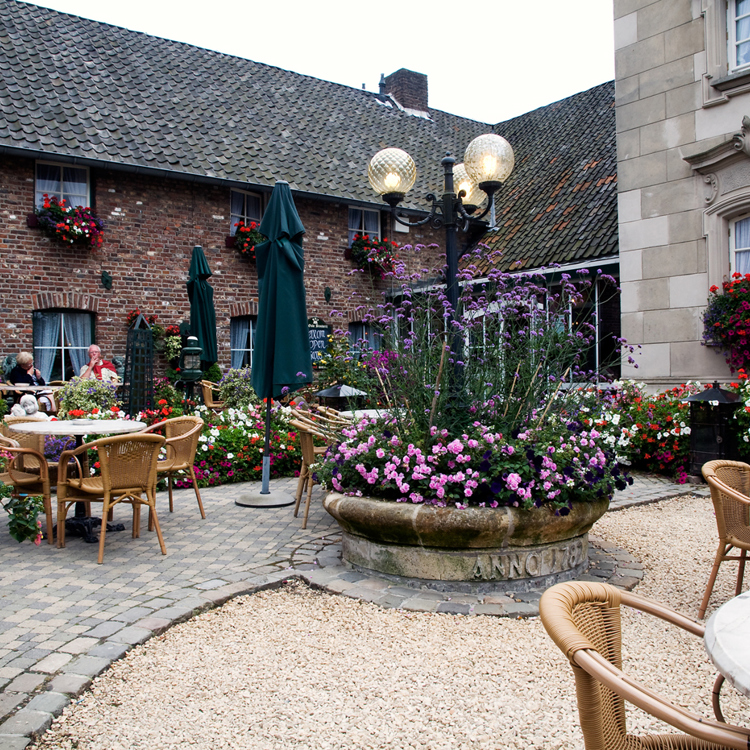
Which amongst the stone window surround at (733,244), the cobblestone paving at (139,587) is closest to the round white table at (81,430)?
the cobblestone paving at (139,587)

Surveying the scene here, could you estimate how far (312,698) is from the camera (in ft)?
8.84

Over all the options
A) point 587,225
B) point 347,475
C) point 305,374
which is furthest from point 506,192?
point 347,475

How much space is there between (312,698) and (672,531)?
377 centimetres

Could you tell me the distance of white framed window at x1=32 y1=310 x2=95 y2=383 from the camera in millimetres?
11242

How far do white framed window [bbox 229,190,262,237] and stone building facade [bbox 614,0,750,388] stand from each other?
700cm

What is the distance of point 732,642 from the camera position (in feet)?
4.80

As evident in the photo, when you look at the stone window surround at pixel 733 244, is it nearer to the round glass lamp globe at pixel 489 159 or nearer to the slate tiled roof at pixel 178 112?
the round glass lamp globe at pixel 489 159

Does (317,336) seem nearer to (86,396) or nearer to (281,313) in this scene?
(86,396)

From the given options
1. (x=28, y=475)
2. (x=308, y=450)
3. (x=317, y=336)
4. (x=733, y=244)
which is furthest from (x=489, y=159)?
(x=317, y=336)

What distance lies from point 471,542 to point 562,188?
1174 centimetres

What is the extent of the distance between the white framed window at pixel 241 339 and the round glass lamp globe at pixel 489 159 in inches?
339

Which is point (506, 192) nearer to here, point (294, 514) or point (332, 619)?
point (294, 514)

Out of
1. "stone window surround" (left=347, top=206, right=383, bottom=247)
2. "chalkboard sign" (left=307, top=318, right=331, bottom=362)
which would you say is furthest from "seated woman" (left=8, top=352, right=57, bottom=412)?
"stone window surround" (left=347, top=206, right=383, bottom=247)

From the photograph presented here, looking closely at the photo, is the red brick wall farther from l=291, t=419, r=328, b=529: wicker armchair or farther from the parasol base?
l=291, t=419, r=328, b=529: wicker armchair
